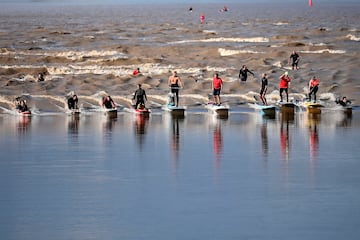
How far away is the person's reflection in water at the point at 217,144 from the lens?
29.0 metres

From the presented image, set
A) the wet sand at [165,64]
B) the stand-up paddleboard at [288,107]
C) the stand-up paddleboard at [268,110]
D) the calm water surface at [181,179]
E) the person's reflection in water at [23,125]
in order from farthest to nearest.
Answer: the wet sand at [165,64] → the stand-up paddleboard at [288,107] → the stand-up paddleboard at [268,110] → the person's reflection in water at [23,125] → the calm water surface at [181,179]

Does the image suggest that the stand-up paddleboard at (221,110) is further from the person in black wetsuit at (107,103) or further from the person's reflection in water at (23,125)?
the person's reflection in water at (23,125)

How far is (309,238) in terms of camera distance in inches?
769

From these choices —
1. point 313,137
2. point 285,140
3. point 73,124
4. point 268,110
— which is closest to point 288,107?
point 268,110

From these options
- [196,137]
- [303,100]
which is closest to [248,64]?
[303,100]

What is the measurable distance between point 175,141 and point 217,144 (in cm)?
160

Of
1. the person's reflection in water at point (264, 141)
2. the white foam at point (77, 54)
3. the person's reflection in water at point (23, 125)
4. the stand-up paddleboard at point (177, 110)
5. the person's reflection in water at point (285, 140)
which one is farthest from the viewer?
the white foam at point (77, 54)

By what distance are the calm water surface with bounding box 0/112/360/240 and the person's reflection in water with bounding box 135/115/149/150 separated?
6 cm

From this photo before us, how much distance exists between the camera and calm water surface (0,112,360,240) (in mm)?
20625

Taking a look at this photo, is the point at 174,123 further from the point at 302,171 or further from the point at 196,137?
the point at 302,171

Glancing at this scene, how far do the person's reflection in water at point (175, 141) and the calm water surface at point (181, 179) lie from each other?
0.03m

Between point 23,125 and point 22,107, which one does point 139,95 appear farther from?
point 23,125

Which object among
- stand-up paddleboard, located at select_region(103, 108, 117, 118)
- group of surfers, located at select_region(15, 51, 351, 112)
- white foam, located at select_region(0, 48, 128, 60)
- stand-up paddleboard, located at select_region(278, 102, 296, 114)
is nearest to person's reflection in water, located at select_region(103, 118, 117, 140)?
stand-up paddleboard, located at select_region(103, 108, 117, 118)

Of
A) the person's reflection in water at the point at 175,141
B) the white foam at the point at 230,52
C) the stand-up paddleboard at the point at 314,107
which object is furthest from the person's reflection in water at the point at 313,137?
the white foam at the point at 230,52
